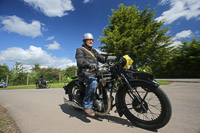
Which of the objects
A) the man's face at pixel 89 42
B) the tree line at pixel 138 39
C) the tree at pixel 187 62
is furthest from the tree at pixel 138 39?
the man's face at pixel 89 42

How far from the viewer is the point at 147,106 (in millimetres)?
1741

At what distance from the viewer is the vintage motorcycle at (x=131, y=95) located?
1.58 m

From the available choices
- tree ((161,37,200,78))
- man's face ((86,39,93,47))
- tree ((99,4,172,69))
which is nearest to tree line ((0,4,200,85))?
tree ((99,4,172,69))

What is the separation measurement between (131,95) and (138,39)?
10.8 meters

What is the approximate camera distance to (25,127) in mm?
1826

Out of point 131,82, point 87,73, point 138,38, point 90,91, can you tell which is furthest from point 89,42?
point 138,38

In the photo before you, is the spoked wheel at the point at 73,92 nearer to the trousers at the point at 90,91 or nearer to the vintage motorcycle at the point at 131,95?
the trousers at the point at 90,91

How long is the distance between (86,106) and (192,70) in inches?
977

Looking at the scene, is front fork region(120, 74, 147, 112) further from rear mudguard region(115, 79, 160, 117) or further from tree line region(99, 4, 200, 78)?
tree line region(99, 4, 200, 78)

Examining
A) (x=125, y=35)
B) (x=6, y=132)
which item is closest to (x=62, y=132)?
(x=6, y=132)

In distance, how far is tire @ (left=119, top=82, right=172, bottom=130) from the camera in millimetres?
1502

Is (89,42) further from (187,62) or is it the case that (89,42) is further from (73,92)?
(187,62)

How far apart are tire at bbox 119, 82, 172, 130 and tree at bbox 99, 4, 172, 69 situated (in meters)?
9.67

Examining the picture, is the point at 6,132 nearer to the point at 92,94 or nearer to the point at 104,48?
the point at 92,94
